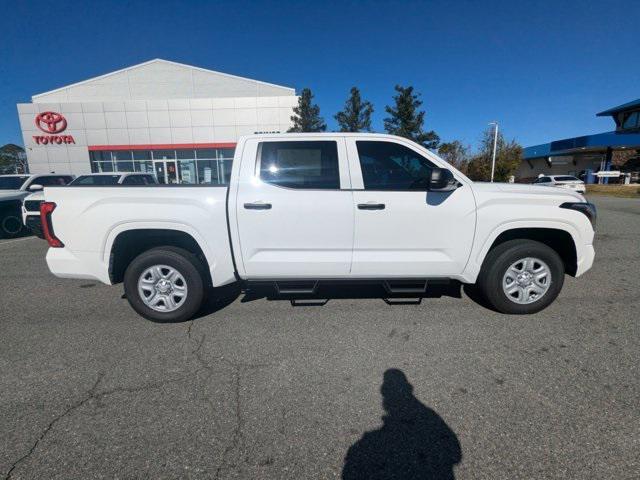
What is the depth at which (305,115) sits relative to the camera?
27.2m

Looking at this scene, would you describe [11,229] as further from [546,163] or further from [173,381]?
[546,163]

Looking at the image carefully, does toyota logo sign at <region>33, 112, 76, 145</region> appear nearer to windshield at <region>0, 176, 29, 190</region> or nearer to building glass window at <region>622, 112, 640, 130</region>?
windshield at <region>0, 176, 29, 190</region>

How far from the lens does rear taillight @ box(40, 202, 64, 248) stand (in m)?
3.41

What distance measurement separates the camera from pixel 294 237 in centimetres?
340

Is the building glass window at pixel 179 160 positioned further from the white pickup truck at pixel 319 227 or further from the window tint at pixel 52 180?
the white pickup truck at pixel 319 227

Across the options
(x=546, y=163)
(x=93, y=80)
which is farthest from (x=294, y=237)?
(x=546, y=163)

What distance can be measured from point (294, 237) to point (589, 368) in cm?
283

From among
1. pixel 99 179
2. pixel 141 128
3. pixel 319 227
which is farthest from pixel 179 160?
pixel 319 227

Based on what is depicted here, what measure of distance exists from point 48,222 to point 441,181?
4091 millimetres

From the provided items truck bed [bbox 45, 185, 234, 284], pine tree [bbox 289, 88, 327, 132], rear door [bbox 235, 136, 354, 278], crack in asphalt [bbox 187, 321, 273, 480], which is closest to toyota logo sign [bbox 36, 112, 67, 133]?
pine tree [bbox 289, 88, 327, 132]

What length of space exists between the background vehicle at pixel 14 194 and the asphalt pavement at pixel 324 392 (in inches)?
293

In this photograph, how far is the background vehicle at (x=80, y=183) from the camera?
7.86 metres

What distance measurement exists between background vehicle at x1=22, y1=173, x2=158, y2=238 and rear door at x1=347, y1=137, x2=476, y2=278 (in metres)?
5.28

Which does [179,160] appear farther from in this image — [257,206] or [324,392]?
[324,392]
